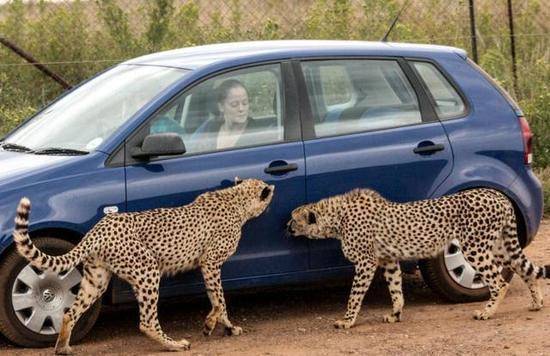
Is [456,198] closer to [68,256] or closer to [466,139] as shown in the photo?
[466,139]

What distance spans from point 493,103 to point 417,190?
0.81 m

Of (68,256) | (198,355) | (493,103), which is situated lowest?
(198,355)

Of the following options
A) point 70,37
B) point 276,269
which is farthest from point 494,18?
point 276,269

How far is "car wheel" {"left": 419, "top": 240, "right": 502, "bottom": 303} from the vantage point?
816 centimetres

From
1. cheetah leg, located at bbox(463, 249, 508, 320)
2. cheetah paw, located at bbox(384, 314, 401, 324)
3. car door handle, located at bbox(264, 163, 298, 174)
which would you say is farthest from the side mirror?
cheetah leg, located at bbox(463, 249, 508, 320)

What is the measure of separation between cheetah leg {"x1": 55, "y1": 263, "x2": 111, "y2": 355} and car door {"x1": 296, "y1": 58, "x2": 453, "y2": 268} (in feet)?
4.43

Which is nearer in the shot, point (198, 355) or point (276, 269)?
point (198, 355)

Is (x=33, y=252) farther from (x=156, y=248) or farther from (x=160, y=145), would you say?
(x=160, y=145)

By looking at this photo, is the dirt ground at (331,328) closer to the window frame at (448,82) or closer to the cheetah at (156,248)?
the cheetah at (156,248)

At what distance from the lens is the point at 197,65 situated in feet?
25.7

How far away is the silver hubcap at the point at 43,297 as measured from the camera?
7.10m

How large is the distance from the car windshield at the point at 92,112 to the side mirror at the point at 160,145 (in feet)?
0.90

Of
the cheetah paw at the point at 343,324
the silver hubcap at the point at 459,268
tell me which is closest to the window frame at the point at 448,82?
the silver hubcap at the point at 459,268

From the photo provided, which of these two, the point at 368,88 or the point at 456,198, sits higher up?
the point at 368,88
